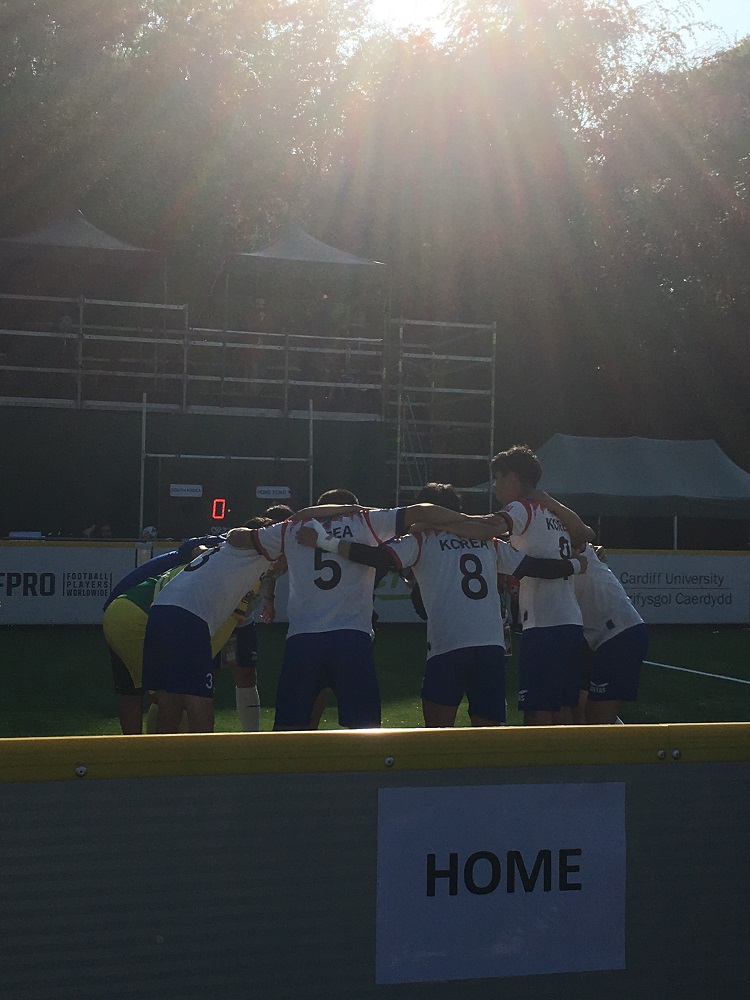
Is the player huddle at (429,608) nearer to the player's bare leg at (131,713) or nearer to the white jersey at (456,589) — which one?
the white jersey at (456,589)

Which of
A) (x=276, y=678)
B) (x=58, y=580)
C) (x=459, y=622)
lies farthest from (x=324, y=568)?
(x=58, y=580)

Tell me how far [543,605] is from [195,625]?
2.07 meters

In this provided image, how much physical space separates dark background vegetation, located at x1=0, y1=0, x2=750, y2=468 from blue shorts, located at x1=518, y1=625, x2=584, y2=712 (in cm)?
2556

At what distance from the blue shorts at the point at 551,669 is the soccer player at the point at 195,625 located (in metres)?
1.72

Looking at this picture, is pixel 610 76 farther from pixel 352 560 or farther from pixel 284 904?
pixel 284 904

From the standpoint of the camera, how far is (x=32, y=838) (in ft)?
8.31

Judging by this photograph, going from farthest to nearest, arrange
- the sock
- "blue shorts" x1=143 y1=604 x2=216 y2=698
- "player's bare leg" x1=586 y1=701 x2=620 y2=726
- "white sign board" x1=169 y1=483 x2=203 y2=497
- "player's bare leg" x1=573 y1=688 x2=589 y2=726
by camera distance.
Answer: "white sign board" x1=169 y1=483 x2=203 y2=497
the sock
"player's bare leg" x1=586 y1=701 x2=620 y2=726
"player's bare leg" x1=573 y1=688 x2=589 y2=726
"blue shorts" x1=143 y1=604 x2=216 y2=698

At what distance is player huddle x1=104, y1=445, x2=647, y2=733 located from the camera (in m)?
6.42

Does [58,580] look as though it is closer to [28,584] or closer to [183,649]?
[28,584]

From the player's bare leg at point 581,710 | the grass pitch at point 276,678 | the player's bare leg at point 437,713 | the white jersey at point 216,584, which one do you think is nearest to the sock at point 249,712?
the grass pitch at point 276,678

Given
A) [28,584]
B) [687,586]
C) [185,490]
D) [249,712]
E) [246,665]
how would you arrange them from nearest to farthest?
[249,712], [246,665], [28,584], [687,586], [185,490]

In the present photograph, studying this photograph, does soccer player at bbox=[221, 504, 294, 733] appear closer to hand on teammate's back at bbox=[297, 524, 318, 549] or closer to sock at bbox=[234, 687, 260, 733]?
sock at bbox=[234, 687, 260, 733]

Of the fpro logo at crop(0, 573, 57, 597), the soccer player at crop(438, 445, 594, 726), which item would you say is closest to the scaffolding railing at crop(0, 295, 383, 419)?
the fpro logo at crop(0, 573, 57, 597)

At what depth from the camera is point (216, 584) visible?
6.77m
